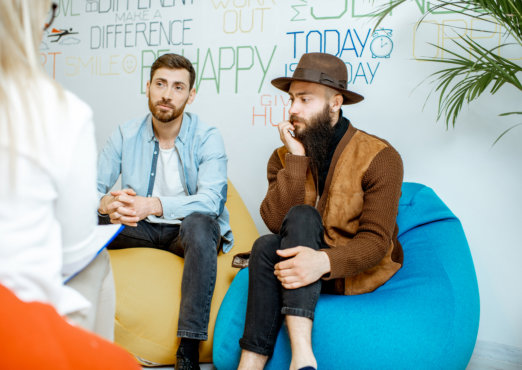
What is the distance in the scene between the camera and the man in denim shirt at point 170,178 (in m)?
2.16

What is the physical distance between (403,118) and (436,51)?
14.3 inches

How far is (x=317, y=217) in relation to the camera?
1806mm

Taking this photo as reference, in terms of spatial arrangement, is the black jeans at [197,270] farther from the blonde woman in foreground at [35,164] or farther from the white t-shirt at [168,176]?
the blonde woman in foreground at [35,164]

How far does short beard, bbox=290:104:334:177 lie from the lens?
6.98 ft

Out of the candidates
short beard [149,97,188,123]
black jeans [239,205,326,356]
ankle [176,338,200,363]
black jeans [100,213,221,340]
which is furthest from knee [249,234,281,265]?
short beard [149,97,188,123]

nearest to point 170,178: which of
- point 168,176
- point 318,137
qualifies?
point 168,176

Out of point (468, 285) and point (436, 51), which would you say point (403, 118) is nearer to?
point (436, 51)

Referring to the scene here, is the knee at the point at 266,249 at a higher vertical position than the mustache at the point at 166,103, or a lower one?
lower

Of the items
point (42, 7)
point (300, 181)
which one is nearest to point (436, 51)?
point (300, 181)

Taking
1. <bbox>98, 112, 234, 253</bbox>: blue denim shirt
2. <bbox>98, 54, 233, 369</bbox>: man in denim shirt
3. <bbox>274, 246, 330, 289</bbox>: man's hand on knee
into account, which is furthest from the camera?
<bbox>98, 112, 234, 253</bbox>: blue denim shirt

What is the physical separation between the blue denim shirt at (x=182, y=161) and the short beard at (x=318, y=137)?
46 cm

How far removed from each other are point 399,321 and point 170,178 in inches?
49.2

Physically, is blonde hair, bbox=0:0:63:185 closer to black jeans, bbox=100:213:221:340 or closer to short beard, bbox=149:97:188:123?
black jeans, bbox=100:213:221:340

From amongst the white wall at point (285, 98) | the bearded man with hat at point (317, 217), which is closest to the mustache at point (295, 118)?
the bearded man with hat at point (317, 217)
